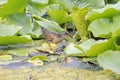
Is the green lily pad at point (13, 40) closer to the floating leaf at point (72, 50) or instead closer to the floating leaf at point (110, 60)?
the floating leaf at point (72, 50)

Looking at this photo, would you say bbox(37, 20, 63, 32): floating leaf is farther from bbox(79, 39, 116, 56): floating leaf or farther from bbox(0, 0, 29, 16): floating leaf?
bbox(79, 39, 116, 56): floating leaf

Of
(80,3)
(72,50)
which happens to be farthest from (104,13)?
(80,3)

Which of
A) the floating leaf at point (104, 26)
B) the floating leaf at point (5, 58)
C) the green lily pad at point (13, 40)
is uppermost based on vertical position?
the floating leaf at point (104, 26)

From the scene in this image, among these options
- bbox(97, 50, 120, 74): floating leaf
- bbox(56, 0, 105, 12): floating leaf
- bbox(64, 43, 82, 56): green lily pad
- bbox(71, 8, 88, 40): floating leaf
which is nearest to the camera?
bbox(97, 50, 120, 74): floating leaf

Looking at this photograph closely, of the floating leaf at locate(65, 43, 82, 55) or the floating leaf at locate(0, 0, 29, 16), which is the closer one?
the floating leaf at locate(65, 43, 82, 55)

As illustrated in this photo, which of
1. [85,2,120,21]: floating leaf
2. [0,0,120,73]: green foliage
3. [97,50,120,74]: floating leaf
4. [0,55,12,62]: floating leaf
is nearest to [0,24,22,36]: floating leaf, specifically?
[0,0,120,73]: green foliage

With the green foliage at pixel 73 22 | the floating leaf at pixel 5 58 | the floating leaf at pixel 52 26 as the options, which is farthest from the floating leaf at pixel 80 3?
the floating leaf at pixel 5 58

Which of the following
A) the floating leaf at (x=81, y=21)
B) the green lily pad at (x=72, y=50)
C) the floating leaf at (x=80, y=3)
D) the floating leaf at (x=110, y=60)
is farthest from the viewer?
the floating leaf at (x=80, y=3)

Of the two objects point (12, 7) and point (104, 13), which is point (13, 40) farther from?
point (104, 13)
